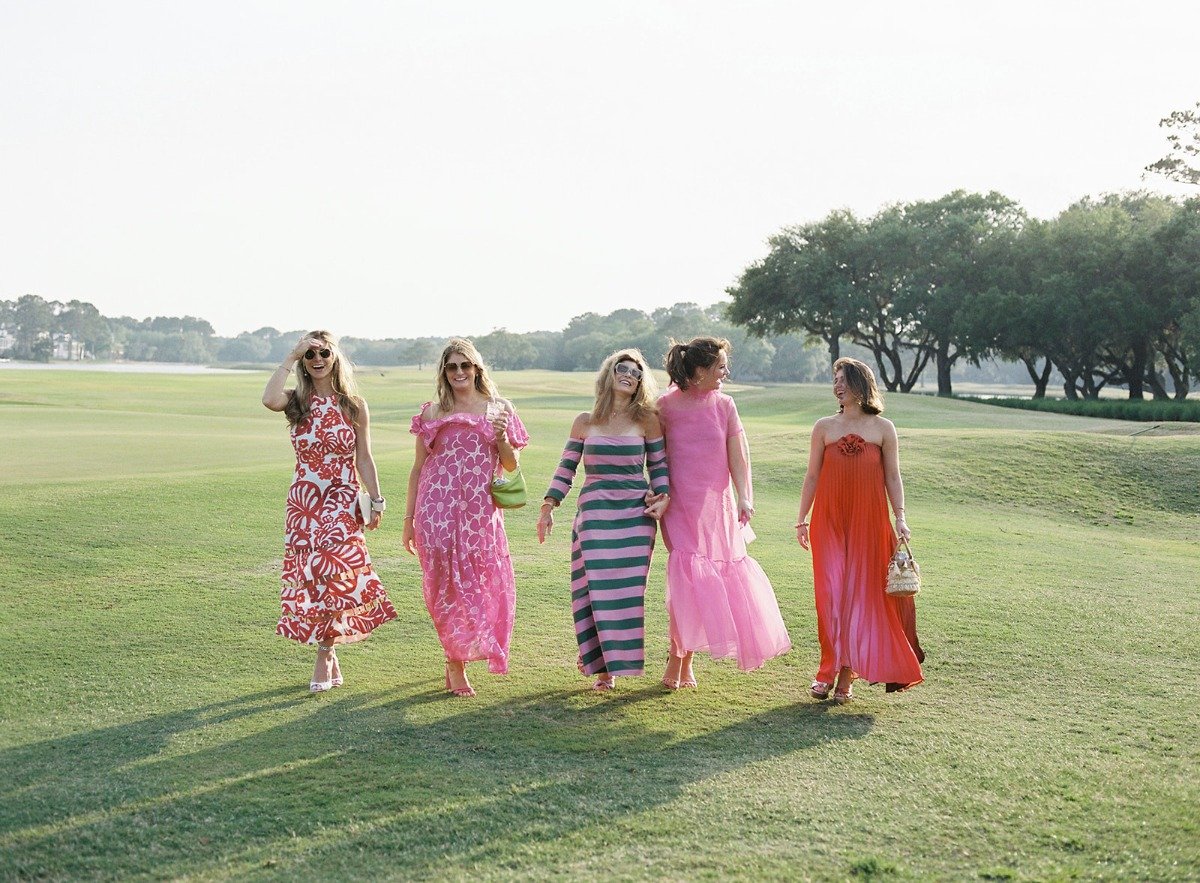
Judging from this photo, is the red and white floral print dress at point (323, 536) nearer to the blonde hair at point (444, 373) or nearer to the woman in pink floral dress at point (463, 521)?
the woman in pink floral dress at point (463, 521)

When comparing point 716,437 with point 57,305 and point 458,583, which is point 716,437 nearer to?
point 458,583

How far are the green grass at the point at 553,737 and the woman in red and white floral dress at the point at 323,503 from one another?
1.34ft

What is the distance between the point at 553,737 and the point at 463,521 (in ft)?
4.90

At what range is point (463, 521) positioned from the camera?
279 inches

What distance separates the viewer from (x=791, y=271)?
6050 cm

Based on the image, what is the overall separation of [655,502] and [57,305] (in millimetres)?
133647

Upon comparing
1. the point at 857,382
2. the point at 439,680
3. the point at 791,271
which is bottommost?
the point at 439,680

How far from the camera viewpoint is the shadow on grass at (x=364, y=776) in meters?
4.66

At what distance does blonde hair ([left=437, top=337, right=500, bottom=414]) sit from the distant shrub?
34701mm

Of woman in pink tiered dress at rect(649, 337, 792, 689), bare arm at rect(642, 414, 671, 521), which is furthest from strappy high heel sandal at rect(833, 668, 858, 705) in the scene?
bare arm at rect(642, 414, 671, 521)

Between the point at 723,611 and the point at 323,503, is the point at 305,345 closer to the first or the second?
the point at 323,503

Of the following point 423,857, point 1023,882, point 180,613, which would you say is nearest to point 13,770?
point 423,857

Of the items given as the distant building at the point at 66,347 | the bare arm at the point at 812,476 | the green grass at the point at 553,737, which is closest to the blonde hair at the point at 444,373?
the green grass at the point at 553,737

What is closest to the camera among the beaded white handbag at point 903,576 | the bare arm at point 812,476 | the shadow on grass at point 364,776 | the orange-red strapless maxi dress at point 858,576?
the shadow on grass at point 364,776
